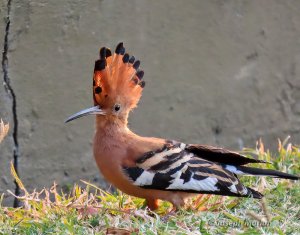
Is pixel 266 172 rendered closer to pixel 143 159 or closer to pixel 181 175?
pixel 181 175

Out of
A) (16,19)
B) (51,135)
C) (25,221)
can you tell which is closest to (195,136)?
(51,135)

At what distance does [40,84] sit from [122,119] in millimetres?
1507

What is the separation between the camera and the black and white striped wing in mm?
4578

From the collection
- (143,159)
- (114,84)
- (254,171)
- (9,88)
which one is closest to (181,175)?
(143,159)

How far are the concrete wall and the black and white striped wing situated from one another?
174cm

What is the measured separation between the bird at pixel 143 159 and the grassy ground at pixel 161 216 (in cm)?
12

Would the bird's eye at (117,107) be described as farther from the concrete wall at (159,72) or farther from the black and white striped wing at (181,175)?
the concrete wall at (159,72)

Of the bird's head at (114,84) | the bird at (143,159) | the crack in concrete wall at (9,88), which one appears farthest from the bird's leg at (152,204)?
the crack in concrete wall at (9,88)

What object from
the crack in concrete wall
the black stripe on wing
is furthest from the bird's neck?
the crack in concrete wall

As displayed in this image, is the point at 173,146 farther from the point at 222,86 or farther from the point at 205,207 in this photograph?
the point at 222,86

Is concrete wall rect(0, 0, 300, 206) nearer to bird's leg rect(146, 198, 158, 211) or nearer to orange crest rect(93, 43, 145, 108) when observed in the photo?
orange crest rect(93, 43, 145, 108)

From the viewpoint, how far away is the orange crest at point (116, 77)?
4758mm

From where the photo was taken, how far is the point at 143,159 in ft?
15.4

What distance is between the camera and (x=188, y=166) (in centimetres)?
470
